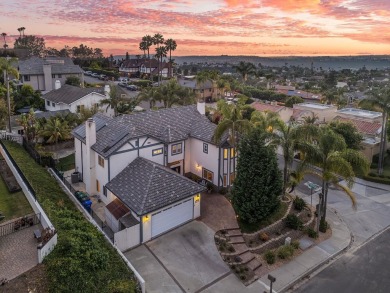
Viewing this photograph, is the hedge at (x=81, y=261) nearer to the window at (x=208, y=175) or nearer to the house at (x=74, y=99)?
the window at (x=208, y=175)

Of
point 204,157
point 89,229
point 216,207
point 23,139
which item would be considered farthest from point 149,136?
point 23,139

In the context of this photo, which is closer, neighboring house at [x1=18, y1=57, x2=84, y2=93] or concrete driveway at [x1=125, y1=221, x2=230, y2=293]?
concrete driveway at [x1=125, y1=221, x2=230, y2=293]

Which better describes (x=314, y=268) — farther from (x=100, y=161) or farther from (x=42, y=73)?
(x=42, y=73)

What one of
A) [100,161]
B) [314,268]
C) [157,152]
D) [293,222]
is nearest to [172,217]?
[157,152]

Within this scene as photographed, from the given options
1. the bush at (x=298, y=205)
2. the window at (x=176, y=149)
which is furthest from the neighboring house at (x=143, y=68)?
the bush at (x=298, y=205)

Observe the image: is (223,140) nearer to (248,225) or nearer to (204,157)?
(204,157)

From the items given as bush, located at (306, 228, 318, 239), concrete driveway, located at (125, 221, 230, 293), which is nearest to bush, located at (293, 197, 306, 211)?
bush, located at (306, 228, 318, 239)

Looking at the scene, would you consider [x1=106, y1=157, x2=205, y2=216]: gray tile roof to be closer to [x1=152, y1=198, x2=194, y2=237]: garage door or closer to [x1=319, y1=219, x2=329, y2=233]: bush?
[x1=152, y1=198, x2=194, y2=237]: garage door
